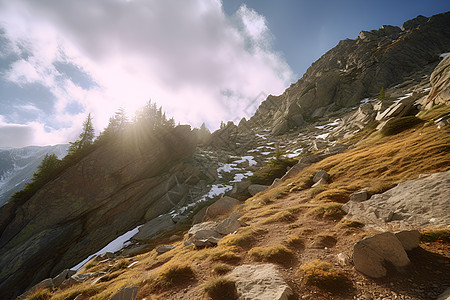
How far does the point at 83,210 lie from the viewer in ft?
109

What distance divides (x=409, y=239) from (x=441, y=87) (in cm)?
4215

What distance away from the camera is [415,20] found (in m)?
143

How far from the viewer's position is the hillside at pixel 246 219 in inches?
220

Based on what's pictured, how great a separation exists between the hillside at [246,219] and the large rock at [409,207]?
2.8 inches

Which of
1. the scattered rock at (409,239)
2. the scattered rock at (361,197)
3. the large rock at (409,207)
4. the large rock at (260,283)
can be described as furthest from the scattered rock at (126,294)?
the scattered rock at (361,197)

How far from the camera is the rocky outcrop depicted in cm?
2708

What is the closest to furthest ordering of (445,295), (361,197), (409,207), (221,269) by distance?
(445,295)
(221,269)
(409,207)
(361,197)

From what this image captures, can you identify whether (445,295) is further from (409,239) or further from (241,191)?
(241,191)

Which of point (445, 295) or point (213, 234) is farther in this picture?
point (213, 234)

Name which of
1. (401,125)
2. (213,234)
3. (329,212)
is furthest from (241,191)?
(401,125)

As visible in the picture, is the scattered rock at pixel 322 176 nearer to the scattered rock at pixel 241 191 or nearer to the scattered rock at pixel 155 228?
the scattered rock at pixel 241 191

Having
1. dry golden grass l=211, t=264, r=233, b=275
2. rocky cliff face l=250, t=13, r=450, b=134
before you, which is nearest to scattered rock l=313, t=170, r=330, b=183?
dry golden grass l=211, t=264, r=233, b=275

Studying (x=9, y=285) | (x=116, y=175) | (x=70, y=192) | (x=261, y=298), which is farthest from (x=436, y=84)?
(x=9, y=285)

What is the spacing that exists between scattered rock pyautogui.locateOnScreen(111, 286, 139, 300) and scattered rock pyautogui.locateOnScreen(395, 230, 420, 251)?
1052 cm
